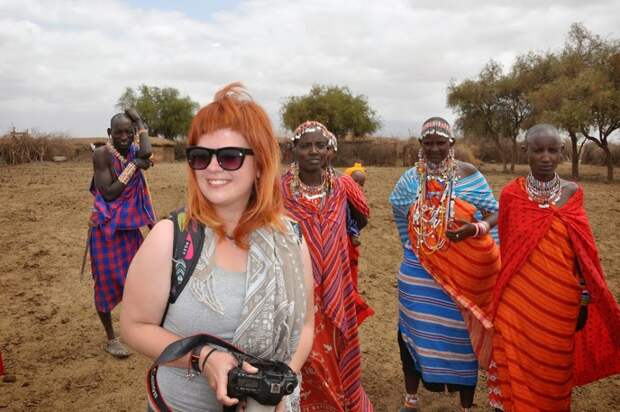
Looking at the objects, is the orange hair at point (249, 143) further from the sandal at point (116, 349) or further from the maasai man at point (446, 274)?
the sandal at point (116, 349)

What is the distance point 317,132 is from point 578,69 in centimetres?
2201

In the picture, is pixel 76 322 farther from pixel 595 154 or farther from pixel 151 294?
pixel 595 154

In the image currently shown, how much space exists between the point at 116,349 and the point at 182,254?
10.8 feet

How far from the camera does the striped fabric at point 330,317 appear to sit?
10.3ft

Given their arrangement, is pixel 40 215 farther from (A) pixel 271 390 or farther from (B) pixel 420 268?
(A) pixel 271 390

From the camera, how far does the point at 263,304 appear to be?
160cm

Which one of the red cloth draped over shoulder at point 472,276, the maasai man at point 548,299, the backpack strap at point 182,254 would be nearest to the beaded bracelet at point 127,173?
the red cloth draped over shoulder at point 472,276

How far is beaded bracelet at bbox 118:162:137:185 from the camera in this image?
4191 millimetres

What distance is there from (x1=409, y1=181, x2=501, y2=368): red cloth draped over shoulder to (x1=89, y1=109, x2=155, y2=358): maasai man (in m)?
2.45

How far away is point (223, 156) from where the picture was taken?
165cm

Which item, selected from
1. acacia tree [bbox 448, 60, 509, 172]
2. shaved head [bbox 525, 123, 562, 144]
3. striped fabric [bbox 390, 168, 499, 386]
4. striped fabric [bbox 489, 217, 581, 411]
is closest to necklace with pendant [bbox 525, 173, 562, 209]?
striped fabric [bbox 489, 217, 581, 411]

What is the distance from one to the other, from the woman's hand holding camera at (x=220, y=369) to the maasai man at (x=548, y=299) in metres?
2.13

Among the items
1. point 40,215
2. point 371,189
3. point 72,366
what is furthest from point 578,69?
point 72,366

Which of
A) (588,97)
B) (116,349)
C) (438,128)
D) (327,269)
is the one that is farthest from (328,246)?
(588,97)
